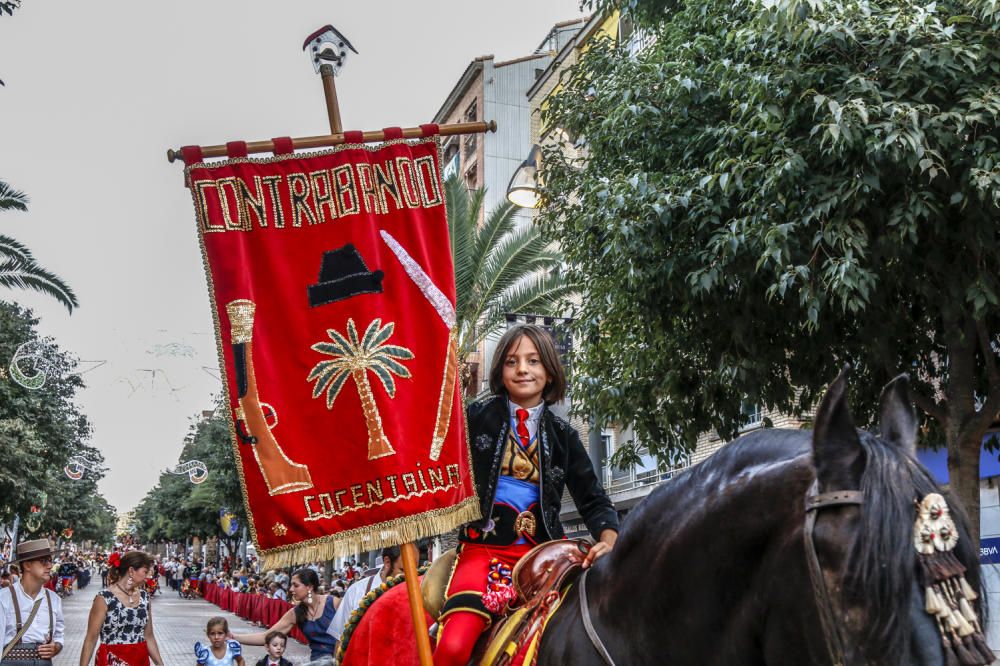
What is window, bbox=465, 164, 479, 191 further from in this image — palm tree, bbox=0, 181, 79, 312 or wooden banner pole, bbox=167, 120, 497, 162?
wooden banner pole, bbox=167, 120, 497, 162

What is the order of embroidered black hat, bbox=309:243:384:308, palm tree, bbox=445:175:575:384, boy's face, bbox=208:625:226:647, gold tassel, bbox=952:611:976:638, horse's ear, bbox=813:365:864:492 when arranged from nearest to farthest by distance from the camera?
1. gold tassel, bbox=952:611:976:638
2. horse's ear, bbox=813:365:864:492
3. embroidered black hat, bbox=309:243:384:308
4. boy's face, bbox=208:625:226:647
5. palm tree, bbox=445:175:575:384

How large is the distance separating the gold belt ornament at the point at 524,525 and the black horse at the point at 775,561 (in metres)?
0.76

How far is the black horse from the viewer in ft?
6.70

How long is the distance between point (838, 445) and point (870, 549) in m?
0.23

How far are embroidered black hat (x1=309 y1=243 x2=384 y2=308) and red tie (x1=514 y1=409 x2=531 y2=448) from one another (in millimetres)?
856

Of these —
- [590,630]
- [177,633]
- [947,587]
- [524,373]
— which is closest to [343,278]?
[524,373]

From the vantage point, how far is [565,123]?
11477 mm

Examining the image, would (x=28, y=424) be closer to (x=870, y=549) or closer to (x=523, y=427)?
(x=523, y=427)

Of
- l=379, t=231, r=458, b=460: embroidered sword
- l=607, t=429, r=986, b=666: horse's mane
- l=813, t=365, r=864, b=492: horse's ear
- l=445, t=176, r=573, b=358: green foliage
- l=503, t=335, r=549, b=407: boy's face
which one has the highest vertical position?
l=445, t=176, r=573, b=358: green foliage

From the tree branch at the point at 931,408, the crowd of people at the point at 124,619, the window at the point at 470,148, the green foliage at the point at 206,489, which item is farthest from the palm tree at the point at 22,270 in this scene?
the window at the point at 470,148

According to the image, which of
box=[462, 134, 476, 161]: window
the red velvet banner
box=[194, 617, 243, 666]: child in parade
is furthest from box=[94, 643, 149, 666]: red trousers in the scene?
box=[462, 134, 476, 161]: window

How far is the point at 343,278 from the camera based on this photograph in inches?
171

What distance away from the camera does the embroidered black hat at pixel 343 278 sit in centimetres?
430

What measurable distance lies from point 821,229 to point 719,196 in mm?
1329
